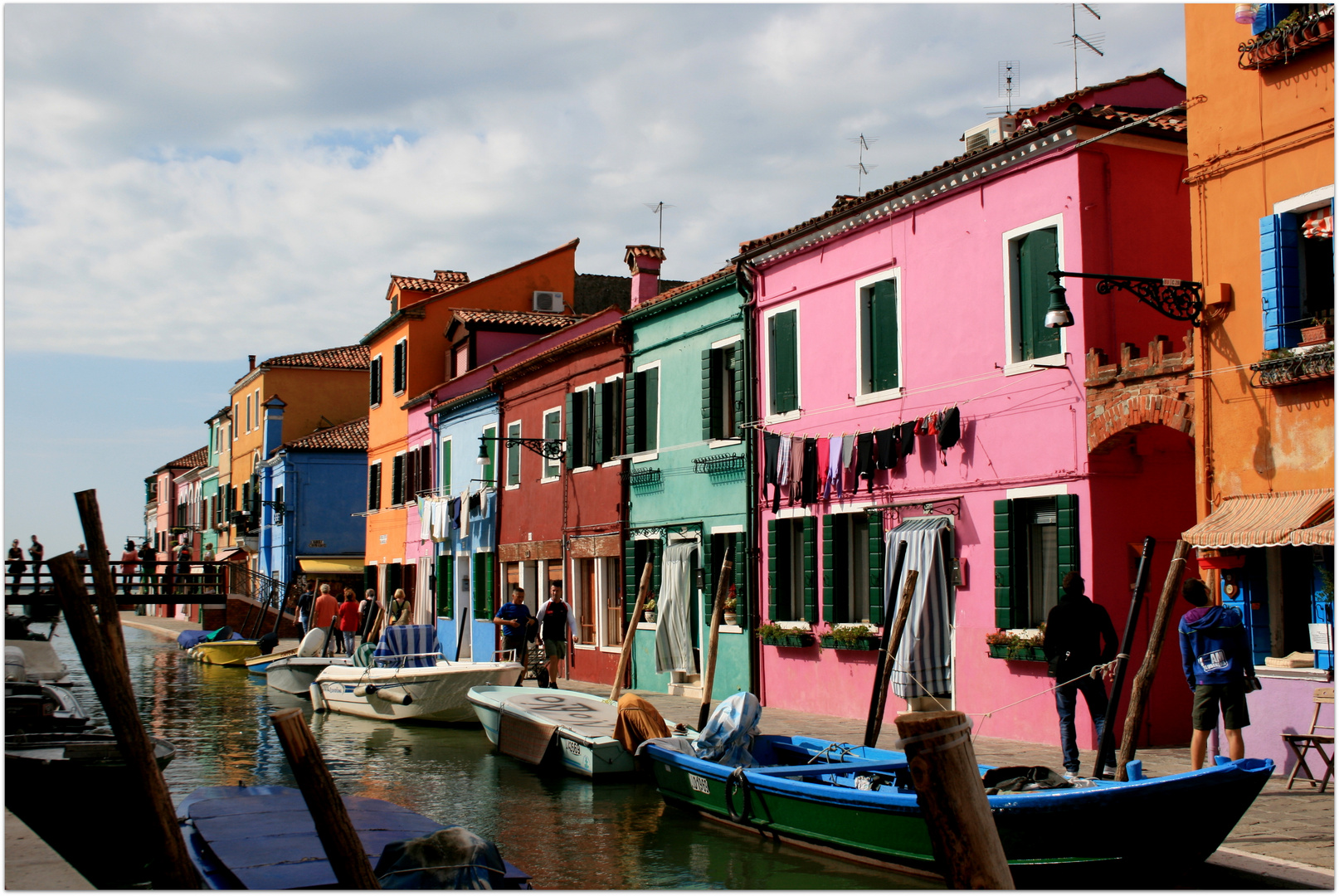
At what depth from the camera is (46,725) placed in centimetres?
1469

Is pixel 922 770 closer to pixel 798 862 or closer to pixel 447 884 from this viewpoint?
pixel 447 884

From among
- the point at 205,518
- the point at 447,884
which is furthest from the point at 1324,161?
the point at 205,518

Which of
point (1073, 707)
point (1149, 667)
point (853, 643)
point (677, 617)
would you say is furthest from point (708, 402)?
point (1149, 667)

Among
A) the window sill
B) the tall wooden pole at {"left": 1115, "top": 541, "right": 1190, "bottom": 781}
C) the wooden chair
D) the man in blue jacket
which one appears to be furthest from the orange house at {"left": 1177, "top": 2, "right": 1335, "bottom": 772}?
the window sill

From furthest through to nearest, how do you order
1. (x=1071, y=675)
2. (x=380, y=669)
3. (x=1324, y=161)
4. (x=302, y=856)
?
1. (x=380, y=669)
2. (x=1071, y=675)
3. (x=1324, y=161)
4. (x=302, y=856)

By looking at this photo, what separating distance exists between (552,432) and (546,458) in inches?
21.1

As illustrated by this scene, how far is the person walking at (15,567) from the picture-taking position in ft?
101

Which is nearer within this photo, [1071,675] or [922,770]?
[922,770]

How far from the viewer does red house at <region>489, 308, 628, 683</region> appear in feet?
75.6

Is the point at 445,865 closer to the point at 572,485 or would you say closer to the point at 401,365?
the point at 572,485

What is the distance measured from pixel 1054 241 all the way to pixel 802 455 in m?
4.85

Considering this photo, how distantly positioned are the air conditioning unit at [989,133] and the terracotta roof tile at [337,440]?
108 feet

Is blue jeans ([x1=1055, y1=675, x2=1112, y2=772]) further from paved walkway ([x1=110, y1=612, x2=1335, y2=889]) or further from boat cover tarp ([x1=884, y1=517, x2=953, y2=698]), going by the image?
boat cover tarp ([x1=884, y1=517, x2=953, y2=698])

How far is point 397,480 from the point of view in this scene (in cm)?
3622
